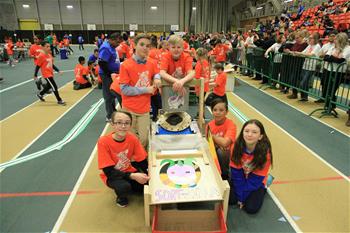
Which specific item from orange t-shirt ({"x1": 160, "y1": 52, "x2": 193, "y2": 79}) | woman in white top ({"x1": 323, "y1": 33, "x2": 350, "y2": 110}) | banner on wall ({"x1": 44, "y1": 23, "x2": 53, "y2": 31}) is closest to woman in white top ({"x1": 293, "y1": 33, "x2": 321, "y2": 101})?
woman in white top ({"x1": 323, "y1": 33, "x2": 350, "y2": 110})

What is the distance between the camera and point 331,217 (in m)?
3.07

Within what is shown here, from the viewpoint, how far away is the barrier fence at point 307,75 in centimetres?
638

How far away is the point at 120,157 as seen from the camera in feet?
10.1

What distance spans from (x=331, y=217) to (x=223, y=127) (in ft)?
5.52

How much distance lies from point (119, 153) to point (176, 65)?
5.18ft

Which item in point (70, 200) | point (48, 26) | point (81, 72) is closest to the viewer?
point (70, 200)

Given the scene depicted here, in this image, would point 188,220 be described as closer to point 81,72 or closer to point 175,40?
point 175,40

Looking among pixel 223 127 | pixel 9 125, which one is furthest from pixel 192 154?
pixel 9 125

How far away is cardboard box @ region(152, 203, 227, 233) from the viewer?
8.87 feet

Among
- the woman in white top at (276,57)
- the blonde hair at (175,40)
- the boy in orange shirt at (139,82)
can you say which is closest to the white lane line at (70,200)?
the boy in orange shirt at (139,82)

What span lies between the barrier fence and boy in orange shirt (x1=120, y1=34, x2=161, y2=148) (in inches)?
189

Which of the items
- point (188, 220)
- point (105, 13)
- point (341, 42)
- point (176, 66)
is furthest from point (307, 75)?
point (105, 13)

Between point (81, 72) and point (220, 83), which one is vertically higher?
point (220, 83)

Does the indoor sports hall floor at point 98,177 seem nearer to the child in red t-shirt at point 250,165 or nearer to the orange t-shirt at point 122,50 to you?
the child in red t-shirt at point 250,165
